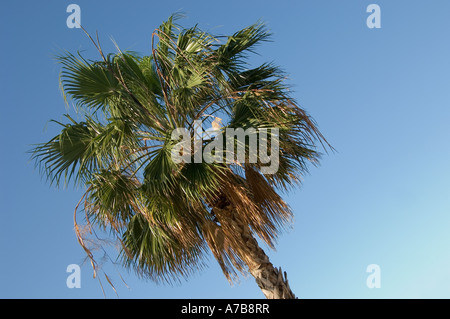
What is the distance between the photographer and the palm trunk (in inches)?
316

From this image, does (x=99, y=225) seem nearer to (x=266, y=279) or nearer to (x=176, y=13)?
(x=266, y=279)

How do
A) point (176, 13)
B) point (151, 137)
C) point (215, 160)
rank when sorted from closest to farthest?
point (215, 160) < point (151, 137) < point (176, 13)

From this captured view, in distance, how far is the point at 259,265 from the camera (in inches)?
321

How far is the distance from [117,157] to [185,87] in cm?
143

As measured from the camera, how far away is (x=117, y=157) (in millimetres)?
8461

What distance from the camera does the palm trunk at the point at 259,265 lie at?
26.3 feet

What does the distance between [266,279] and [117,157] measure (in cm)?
274

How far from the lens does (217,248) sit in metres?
Result: 8.22

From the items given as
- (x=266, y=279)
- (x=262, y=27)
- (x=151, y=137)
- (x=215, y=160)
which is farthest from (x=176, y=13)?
(x=266, y=279)

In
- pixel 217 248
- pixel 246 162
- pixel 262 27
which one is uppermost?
pixel 262 27

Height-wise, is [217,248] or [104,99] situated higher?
[104,99]

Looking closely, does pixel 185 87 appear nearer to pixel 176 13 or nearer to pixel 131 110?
pixel 131 110

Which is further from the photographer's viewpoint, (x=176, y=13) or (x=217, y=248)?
(x=176, y=13)
